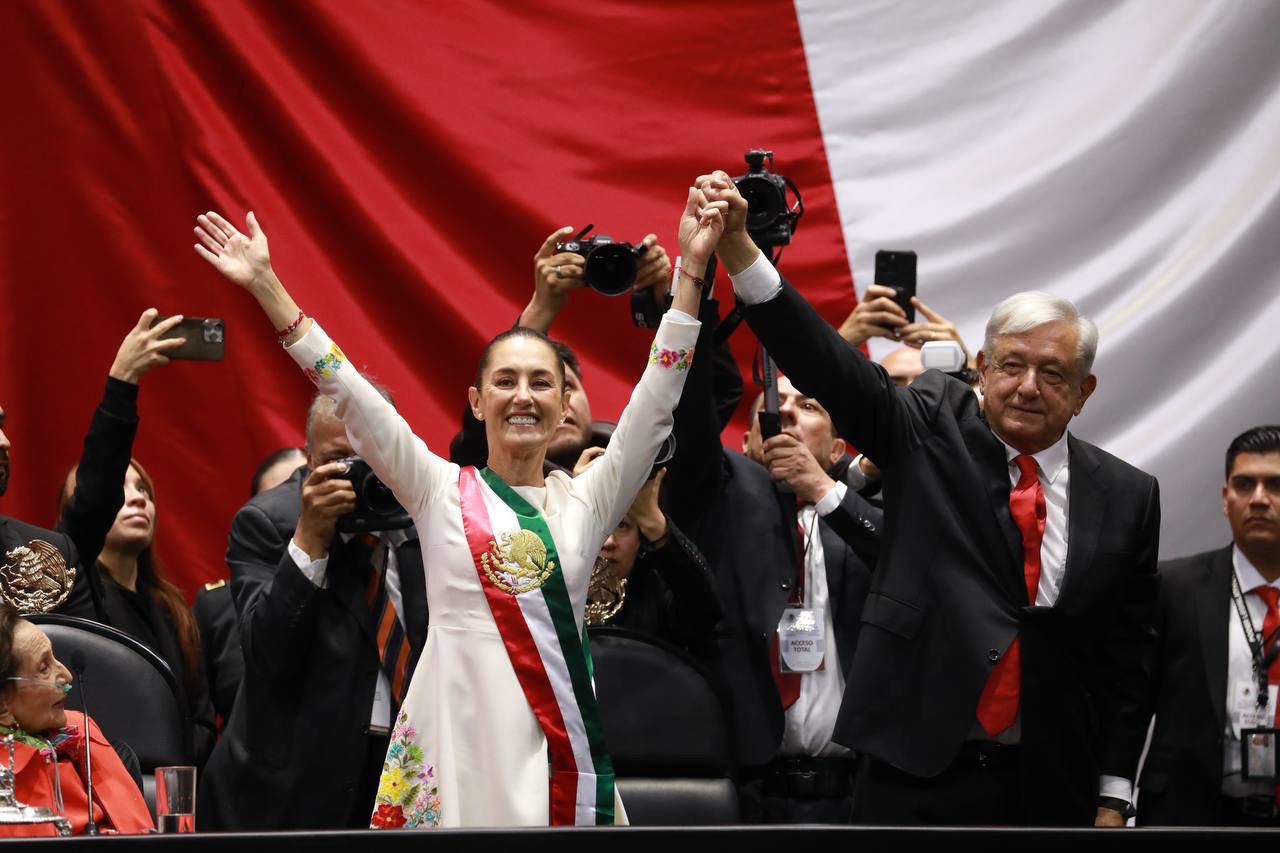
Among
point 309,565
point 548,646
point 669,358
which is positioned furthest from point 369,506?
point 669,358

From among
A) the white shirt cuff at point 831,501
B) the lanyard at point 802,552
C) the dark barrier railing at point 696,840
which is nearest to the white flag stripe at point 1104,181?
the lanyard at point 802,552

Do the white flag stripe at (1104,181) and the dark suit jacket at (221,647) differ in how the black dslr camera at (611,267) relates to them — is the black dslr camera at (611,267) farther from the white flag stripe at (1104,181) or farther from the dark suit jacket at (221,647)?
the white flag stripe at (1104,181)

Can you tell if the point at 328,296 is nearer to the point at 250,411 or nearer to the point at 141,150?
Answer: the point at 250,411

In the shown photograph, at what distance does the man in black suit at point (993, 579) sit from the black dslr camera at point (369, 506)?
2.82ft

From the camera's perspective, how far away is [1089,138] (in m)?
4.77

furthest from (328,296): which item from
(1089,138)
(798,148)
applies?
(1089,138)

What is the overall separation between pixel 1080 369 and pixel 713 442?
0.81 m

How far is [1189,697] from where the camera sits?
3553mm

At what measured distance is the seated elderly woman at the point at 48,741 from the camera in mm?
2809

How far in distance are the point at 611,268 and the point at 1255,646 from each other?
63.4 inches

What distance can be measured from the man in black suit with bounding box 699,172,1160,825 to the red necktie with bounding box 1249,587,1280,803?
0.73 metres

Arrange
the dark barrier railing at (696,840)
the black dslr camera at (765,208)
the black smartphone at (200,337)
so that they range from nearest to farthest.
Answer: the dark barrier railing at (696,840), the black dslr camera at (765,208), the black smartphone at (200,337)

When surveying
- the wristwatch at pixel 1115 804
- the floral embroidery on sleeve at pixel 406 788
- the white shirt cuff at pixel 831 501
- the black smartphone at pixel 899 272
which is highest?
the black smartphone at pixel 899 272

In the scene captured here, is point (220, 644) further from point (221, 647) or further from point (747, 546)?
point (747, 546)
